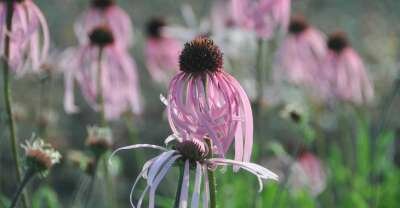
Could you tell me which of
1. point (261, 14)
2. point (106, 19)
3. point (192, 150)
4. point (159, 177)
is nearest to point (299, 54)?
point (106, 19)

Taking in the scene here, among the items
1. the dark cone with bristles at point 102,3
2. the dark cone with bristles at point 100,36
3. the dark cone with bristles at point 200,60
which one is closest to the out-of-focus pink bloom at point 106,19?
the dark cone with bristles at point 102,3

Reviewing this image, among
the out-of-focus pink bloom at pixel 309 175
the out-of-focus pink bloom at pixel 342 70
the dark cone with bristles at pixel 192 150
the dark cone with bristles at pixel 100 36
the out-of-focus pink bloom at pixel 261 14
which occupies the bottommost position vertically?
the out-of-focus pink bloom at pixel 309 175

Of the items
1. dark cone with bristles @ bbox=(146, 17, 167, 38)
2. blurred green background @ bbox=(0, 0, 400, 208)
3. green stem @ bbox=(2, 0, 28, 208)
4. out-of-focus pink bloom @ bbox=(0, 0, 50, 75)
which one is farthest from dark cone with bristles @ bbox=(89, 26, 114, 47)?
dark cone with bristles @ bbox=(146, 17, 167, 38)

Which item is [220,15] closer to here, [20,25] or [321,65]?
[321,65]

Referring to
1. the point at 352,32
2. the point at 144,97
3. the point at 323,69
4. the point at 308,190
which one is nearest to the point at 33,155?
the point at 308,190

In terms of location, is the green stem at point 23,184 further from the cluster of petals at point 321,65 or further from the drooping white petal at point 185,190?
the cluster of petals at point 321,65
